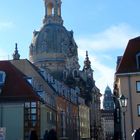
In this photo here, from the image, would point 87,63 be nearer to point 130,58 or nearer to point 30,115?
point 30,115

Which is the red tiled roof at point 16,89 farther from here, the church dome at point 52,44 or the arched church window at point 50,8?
the arched church window at point 50,8

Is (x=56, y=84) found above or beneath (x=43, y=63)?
beneath

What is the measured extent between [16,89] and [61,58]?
6710 centimetres

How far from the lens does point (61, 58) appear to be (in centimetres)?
12131

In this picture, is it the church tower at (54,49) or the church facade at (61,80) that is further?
the church tower at (54,49)

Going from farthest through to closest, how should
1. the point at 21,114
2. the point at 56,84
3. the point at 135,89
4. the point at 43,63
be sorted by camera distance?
the point at 43,63
the point at 56,84
the point at 21,114
the point at 135,89

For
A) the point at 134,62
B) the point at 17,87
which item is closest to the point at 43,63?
the point at 17,87

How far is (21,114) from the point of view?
53188 mm

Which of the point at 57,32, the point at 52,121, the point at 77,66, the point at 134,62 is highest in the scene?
the point at 57,32

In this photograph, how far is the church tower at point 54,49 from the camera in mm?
119225

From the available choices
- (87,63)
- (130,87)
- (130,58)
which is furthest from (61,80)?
(130,87)

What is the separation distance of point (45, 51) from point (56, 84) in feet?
166

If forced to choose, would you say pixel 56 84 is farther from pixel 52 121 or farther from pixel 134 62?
pixel 134 62

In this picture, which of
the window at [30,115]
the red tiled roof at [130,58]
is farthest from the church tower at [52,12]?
the red tiled roof at [130,58]
